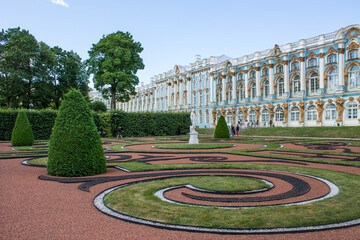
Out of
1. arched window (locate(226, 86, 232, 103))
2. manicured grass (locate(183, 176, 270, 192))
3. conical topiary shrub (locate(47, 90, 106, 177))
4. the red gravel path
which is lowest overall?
the red gravel path

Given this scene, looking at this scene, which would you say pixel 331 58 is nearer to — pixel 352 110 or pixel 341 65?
pixel 341 65

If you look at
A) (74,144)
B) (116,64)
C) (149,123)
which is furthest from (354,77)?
(74,144)

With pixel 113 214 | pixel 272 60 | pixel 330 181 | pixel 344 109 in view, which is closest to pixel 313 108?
pixel 344 109

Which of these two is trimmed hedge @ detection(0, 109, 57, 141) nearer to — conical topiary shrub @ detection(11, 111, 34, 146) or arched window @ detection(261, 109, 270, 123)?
conical topiary shrub @ detection(11, 111, 34, 146)

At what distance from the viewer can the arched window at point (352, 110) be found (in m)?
35.7

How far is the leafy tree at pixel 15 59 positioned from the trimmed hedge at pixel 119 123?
10580 mm

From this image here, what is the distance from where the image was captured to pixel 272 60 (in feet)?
149

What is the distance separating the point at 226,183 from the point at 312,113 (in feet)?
124

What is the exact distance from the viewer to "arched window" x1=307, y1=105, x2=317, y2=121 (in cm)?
3994

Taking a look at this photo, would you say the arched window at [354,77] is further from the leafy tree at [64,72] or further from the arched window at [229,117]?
→ the leafy tree at [64,72]

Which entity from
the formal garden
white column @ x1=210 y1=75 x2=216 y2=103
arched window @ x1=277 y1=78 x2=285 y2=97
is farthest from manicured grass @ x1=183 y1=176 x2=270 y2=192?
white column @ x1=210 y1=75 x2=216 y2=103

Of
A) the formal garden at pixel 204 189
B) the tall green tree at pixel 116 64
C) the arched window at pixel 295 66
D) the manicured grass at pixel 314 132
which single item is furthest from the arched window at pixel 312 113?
the formal garden at pixel 204 189

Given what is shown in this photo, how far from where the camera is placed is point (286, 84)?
1703 inches

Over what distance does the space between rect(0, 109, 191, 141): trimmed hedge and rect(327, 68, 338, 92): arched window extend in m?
21.6
